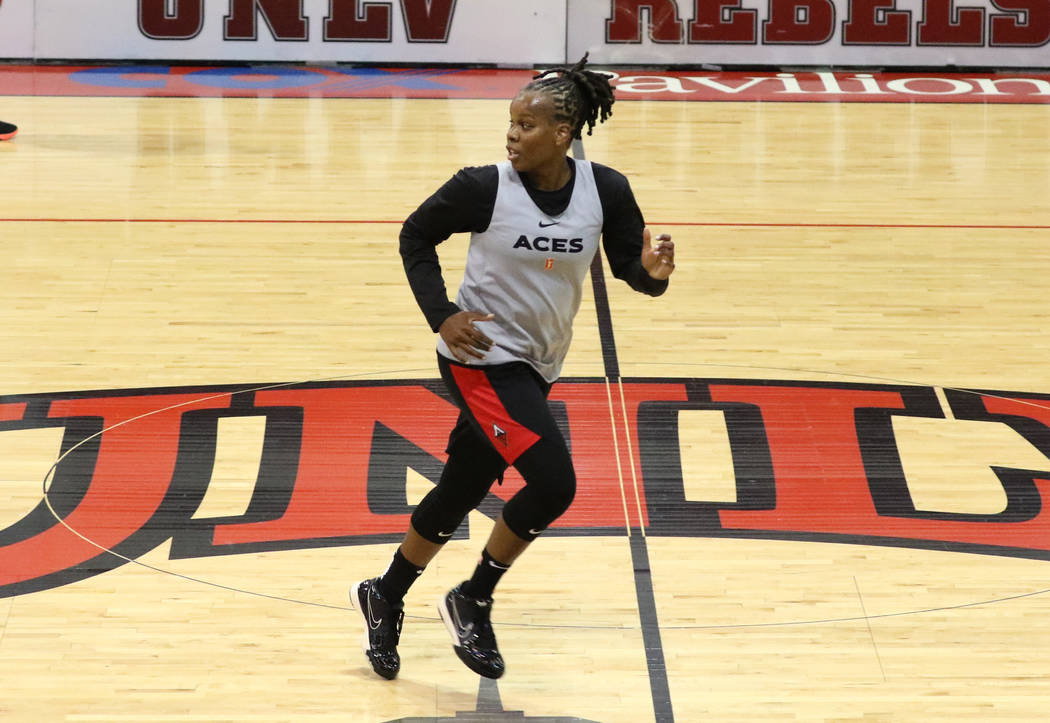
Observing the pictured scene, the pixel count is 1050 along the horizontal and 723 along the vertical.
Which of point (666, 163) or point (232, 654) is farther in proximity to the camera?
point (666, 163)

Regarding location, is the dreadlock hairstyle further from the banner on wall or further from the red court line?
the banner on wall

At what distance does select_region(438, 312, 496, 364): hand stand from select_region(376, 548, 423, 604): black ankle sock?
0.57 meters

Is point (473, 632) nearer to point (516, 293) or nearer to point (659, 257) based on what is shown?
point (516, 293)

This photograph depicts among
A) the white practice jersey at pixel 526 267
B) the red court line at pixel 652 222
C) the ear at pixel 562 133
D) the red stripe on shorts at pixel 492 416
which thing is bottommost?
the red court line at pixel 652 222

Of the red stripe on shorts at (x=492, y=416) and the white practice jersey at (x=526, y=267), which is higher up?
the white practice jersey at (x=526, y=267)

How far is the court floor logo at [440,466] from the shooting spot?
405 cm

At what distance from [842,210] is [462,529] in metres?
3.97

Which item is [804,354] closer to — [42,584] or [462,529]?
[462,529]

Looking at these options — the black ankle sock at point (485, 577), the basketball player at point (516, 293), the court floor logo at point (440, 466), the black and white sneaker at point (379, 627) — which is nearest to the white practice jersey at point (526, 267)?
the basketball player at point (516, 293)

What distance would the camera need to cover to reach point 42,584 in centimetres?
372

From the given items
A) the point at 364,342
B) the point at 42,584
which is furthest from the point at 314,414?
the point at 42,584

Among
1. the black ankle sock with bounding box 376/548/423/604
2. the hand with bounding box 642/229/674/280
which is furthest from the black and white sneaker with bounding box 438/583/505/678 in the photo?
the hand with bounding box 642/229/674/280

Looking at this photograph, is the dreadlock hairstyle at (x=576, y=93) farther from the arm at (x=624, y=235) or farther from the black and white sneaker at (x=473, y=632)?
the black and white sneaker at (x=473, y=632)

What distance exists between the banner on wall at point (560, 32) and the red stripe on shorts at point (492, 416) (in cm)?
827
